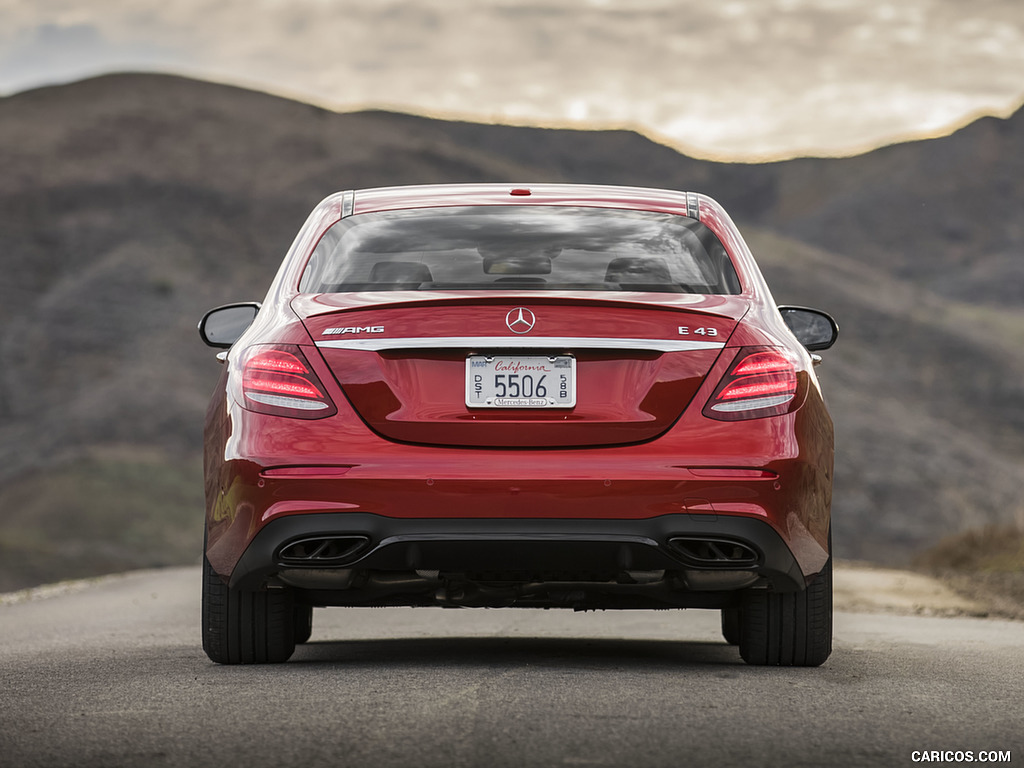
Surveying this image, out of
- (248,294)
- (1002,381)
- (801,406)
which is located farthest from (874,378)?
(801,406)

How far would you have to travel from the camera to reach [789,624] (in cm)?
619

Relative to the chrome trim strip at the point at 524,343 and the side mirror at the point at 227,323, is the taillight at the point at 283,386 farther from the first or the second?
the side mirror at the point at 227,323

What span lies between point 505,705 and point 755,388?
58.5 inches

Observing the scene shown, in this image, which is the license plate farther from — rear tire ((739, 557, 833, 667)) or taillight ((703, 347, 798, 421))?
rear tire ((739, 557, 833, 667))

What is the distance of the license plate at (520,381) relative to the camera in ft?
17.7

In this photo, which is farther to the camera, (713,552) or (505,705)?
(713,552)

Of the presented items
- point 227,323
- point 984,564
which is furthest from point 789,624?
point 984,564

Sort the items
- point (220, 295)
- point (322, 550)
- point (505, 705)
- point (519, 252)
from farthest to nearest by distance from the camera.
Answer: point (220, 295) → point (519, 252) → point (322, 550) → point (505, 705)

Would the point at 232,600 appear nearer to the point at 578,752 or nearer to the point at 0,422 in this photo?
the point at 578,752

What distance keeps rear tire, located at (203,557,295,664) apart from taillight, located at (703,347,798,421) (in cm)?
193

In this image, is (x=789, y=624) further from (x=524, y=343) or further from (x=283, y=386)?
(x=283, y=386)

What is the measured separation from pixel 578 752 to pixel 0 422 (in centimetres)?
5513

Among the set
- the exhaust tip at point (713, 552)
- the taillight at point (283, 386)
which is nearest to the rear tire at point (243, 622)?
the taillight at point (283, 386)

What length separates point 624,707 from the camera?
16.1 feet
